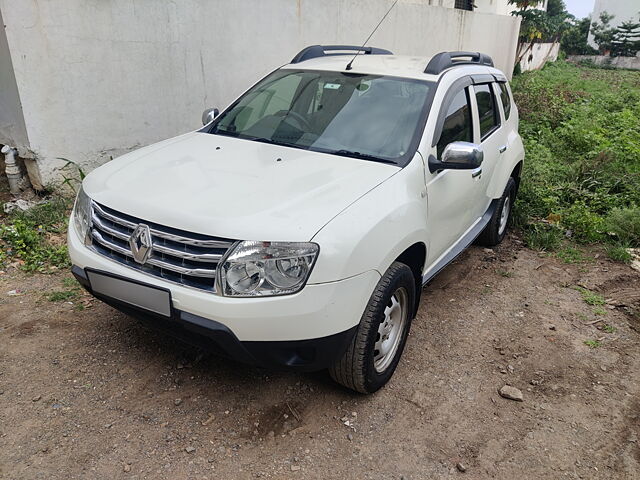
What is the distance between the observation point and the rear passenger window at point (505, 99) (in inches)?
192

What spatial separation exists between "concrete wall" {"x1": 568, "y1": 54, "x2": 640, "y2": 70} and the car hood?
3677cm

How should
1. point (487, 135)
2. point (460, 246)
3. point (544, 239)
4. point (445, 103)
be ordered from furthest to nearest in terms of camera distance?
1. point (544, 239)
2. point (487, 135)
3. point (460, 246)
4. point (445, 103)

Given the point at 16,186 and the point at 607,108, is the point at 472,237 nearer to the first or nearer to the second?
the point at 16,186

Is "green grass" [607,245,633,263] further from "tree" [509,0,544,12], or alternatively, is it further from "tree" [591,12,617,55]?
"tree" [591,12,617,55]

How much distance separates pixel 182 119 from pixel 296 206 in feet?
13.5

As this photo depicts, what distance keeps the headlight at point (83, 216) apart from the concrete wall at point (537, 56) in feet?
71.0

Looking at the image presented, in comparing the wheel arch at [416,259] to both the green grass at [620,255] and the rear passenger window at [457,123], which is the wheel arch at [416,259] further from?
the green grass at [620,255]


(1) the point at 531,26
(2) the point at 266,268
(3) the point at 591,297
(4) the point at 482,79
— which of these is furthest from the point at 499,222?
(1) the point at 531,26

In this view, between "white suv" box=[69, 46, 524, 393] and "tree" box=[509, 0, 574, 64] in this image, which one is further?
"tree" box=[509, 0, 574, 64]

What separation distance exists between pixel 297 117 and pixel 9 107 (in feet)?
10.4

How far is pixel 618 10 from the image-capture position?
37594mm

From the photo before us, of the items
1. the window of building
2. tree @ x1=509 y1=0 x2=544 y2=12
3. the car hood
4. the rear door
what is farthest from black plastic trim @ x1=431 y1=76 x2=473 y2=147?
tree @ x1=509 y1=0 x2=544 y2=12

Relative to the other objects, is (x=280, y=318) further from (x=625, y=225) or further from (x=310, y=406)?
(x=625, y=225)

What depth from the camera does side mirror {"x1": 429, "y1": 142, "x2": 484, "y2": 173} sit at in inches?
121
